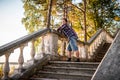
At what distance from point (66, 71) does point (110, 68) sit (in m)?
3.82

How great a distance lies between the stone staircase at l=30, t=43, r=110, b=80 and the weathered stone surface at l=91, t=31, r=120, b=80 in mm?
2897

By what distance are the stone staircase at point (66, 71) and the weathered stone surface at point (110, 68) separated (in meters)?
2.90

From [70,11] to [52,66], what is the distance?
1861 centimetres

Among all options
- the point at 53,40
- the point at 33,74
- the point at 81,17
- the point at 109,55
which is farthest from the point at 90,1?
the point at 109,55

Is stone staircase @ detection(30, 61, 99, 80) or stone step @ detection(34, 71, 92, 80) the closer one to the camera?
stone step @ detection(34, 71, 92, 80)

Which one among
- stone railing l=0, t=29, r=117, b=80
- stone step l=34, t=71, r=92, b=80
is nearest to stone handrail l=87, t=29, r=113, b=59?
stone railing l=0, t=29, r=117, b=80

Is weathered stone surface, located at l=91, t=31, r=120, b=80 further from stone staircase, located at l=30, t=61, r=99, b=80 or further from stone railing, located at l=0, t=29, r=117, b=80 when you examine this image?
stone railing, located at l=0, t=29, r=117, b=80

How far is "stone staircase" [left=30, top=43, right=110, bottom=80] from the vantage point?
19.1ft

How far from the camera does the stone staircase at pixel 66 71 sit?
582 cm

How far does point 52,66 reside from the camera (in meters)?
6.84

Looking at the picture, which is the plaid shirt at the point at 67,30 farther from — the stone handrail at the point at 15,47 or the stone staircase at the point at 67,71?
the stone staircase at the point at 67,71

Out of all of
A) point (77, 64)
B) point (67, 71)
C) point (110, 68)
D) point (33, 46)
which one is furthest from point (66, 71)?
point (110, 68)

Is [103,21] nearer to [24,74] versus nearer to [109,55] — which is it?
[24,74]

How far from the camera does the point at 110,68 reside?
8.36 feet
